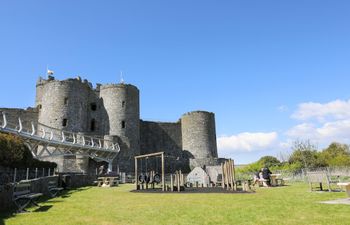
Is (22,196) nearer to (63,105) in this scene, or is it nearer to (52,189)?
(52,189)

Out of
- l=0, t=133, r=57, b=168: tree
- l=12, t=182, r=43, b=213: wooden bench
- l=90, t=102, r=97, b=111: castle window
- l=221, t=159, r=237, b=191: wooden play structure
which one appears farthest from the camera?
l=90, t=102, r=97, b=111: castle window

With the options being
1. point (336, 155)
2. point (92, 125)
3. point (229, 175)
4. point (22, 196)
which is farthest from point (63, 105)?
point (336, 155)

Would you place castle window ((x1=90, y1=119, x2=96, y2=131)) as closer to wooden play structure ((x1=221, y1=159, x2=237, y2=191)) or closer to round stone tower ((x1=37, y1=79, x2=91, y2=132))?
round stone tower ((x1=37, y1=79, x2=91, y2=132))

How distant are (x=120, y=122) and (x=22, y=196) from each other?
30166 mm

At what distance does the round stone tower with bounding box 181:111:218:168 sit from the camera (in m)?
43.9

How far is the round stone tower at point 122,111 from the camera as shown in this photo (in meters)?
37.6

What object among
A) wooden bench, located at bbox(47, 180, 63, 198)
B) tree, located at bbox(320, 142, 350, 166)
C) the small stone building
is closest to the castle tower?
the small stone building

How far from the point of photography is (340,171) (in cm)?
2633

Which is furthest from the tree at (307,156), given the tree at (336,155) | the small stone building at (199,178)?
the small stone building at (199,178)

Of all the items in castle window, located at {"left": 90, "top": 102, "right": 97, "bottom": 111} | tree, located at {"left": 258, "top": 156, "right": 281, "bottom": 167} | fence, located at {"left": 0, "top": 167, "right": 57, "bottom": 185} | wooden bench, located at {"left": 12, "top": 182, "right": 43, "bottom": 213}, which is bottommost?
wooden bench, located at {"left": 12, "top": 182, "right": 43, "bottom": 213}

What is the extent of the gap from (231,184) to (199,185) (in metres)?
5.10

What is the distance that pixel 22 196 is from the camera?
7.86 m

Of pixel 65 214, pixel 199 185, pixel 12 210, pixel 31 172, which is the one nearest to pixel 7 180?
pixel 12 210

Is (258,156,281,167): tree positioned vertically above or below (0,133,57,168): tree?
above
